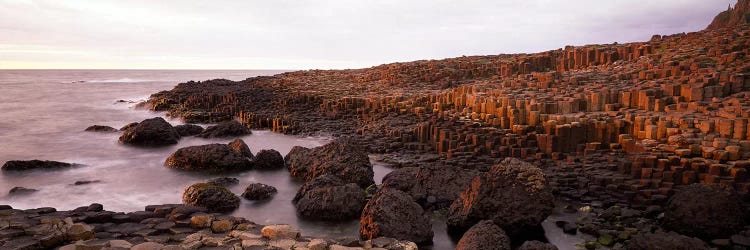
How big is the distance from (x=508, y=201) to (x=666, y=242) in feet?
Result: 6.24

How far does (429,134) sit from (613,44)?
13.5 metres

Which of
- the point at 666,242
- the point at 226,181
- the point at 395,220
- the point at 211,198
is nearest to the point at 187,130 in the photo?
the point at 226,181

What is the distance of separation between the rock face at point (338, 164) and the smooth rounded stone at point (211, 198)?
6.03 ft

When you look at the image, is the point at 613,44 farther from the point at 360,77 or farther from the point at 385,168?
the point at 385,168

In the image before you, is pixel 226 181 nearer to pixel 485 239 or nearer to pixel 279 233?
pixel 279 233

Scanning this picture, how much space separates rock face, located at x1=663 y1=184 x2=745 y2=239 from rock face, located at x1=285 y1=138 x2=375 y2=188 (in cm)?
506

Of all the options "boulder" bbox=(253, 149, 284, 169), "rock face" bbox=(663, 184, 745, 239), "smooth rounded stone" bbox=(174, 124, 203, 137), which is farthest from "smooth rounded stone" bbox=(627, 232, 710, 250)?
"smooth rounded stone" bbox=(174, 124, 203, 137)

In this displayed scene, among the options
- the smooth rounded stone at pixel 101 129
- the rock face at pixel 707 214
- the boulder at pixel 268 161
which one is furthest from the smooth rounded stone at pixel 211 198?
the smooth rounded stone at pixel 101 129

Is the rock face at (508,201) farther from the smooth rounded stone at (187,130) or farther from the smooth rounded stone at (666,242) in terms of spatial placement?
the smooth rounded stone at (187,130)

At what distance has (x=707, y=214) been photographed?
20.5 feet

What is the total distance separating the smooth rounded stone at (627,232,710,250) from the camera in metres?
5.42

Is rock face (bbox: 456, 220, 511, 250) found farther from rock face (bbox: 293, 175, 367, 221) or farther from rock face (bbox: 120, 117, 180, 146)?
rock face (bbox: 120, 117, 180, 146)

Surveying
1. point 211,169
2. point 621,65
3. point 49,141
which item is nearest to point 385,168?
point 211,169

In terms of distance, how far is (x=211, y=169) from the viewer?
11039 mm
